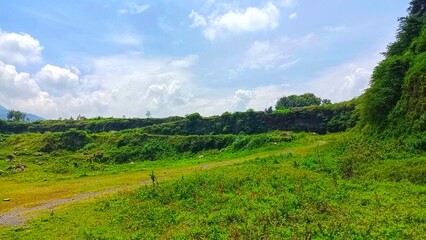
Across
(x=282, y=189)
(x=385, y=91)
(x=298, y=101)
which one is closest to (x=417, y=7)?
(x=385, y=91)

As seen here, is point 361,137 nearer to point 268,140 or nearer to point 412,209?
point 268,140

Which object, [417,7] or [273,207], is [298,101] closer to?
[417,7]

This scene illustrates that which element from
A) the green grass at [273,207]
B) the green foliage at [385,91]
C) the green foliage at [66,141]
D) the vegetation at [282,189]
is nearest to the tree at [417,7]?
the vegetation at [282,189]

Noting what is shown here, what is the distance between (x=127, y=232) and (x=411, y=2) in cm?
7448

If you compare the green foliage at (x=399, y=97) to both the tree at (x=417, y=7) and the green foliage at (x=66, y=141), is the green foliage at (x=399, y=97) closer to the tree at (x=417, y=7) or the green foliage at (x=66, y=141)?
the tree at (x=417, y=7)

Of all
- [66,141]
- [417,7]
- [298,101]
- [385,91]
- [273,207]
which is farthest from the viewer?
[298,101]

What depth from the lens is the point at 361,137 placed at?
43.2 metres

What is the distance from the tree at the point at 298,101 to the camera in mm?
147625

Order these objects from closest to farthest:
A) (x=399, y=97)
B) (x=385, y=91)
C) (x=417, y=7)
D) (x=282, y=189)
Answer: (x=282, y=189) < (x=399, y=97) < (x=385, y=91) < (x=417, y=7)

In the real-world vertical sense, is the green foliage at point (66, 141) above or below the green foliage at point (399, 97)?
below

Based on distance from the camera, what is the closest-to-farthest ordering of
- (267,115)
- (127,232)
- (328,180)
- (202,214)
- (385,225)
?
1. (385,225)
2. (127,232)
3. (202,214)
4. (328,180)
5. (267,115)

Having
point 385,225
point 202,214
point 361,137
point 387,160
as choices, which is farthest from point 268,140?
point 385,225

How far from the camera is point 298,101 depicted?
148875mm

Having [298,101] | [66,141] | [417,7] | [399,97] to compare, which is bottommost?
[66,141]
